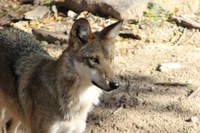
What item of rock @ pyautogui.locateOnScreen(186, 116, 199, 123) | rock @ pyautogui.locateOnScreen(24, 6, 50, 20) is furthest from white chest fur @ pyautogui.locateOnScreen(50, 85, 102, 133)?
rock @ pyautogui.locateOnScreen(24, 6, 50, 20)

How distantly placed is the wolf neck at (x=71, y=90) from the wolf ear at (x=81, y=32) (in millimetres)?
221

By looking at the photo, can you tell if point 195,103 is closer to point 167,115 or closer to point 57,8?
point 167,115

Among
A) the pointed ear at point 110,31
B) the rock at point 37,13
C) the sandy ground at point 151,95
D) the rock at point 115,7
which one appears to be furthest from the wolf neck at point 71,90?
the rock at point 37,13

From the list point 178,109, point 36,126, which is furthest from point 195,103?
point 36,126

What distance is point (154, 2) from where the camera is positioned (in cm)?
1045

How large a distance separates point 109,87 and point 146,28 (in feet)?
16.2

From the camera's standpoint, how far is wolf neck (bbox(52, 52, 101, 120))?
5.10m

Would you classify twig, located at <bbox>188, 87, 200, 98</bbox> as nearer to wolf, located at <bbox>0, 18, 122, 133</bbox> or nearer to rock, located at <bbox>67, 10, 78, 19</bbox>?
wolf, located at <bbox>0, 18, 122, 133</bbox>

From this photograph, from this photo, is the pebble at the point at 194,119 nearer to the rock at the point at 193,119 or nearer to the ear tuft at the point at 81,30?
the rock at the point at 193,119

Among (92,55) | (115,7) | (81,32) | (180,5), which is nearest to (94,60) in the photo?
(92,55)

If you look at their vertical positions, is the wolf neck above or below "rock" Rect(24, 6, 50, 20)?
above

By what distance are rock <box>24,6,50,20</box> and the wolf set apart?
4.07 metres

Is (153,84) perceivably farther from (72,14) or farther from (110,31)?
(72,14)

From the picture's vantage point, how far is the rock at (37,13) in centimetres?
1013
